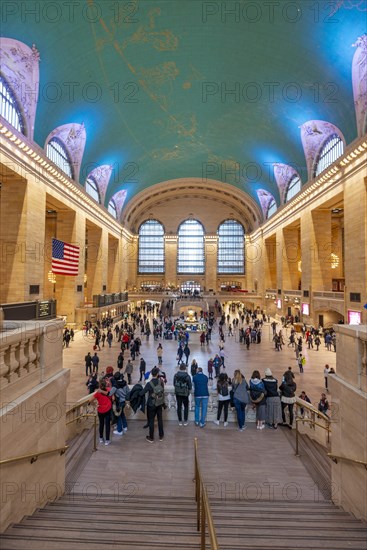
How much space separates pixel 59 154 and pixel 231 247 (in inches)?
1125

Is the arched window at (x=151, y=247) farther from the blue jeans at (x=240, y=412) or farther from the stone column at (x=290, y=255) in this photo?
the blue jeans at (x=240, y=412)

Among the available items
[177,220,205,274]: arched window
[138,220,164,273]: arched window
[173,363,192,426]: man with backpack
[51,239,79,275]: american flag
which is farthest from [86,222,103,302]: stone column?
[173,363,192,426]: man with backpack

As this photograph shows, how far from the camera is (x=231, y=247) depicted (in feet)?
145

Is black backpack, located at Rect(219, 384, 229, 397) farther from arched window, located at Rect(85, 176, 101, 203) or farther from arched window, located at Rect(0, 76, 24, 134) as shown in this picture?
arched window, located at Rect(85, 176, 101, 203)

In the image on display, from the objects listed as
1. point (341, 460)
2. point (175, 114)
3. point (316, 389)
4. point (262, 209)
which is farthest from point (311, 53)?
point (262, 209)

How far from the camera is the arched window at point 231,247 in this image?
4416cm

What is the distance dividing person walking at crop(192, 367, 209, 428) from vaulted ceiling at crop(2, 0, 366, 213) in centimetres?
1296

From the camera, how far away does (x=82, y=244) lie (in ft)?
73.5

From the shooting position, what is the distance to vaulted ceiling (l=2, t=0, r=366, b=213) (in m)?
12.4

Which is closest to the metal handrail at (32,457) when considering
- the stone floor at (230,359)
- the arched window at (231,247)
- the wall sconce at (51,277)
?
the stone floor at (230,359)

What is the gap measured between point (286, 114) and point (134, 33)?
9.66 metres

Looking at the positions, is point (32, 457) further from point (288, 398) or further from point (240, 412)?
point (288, 398)

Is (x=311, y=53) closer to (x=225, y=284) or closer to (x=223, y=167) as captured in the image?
(x=223, y=167)

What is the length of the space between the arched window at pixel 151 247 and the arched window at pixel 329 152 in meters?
25.6
